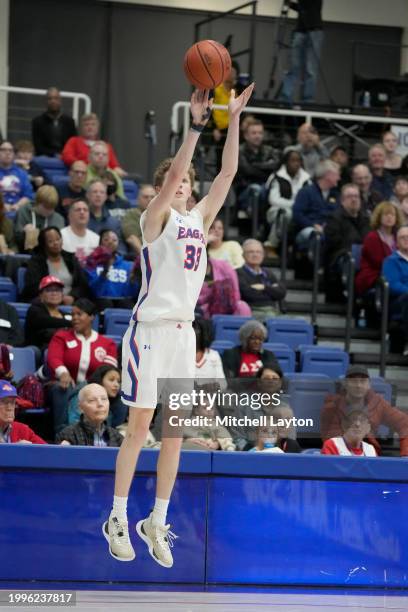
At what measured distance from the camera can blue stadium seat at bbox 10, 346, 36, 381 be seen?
9.69 m

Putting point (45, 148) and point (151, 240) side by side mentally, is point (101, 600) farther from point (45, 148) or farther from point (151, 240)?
point (45, 148)

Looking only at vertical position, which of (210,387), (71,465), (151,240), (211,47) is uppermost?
(211,47)

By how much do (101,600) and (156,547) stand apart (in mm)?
516

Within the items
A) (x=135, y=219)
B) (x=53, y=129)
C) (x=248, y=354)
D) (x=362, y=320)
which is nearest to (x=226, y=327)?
(x=248, y=354)

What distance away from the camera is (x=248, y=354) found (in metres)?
10.0

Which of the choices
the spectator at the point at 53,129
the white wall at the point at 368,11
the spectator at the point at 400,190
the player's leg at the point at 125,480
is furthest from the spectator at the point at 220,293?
the white wall at the point at 368,11

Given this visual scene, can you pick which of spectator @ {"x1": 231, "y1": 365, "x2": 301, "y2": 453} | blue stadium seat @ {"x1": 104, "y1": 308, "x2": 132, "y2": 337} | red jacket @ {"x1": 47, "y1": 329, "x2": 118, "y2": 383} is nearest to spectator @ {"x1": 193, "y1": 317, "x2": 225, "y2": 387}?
red jacket @ {"x1": 47, "y1": 329, "x2": 118, "y2": 383}

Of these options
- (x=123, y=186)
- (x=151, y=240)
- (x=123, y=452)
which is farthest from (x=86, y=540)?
(x=123, y=186)

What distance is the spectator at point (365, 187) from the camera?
13.6 meters

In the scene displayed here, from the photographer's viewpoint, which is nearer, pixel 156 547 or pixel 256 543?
pixel 156 547

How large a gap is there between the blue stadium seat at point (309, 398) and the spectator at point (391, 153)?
7.36 meters

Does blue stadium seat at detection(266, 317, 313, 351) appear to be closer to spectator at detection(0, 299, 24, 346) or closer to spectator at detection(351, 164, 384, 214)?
spectator at detection(0, 299, 24, 346)

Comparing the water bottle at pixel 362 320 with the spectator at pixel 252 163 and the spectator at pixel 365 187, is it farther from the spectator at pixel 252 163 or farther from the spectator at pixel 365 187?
the spectator at pixel 252 163

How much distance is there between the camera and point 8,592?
6922 millimetres
